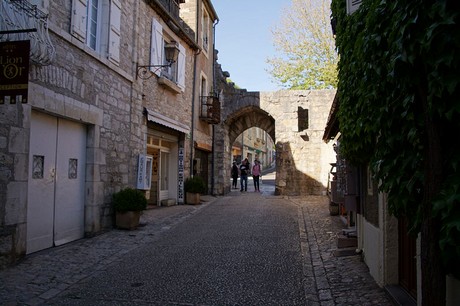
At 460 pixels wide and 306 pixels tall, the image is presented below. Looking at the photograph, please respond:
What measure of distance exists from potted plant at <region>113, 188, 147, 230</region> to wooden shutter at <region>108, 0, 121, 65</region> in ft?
8.74

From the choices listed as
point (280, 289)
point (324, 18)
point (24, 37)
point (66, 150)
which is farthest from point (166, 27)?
point (324, 18)

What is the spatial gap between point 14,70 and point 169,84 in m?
6.78

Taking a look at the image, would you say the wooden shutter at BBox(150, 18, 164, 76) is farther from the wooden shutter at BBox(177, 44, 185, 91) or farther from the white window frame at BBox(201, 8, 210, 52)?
the white window frame at BBox(201, 8, 210, 52)

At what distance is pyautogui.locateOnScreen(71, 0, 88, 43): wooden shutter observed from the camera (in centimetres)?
650

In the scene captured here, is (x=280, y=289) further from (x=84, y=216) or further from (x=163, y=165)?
(x=163, y=165)

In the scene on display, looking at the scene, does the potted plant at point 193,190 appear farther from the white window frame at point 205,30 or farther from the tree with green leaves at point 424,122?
the tree with green leaves at point 424,122

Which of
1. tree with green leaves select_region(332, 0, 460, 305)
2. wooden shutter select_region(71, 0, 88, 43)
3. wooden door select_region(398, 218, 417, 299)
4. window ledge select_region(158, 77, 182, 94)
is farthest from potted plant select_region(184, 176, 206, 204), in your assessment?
tree with green leaves select_region(332, 0, 460, 305)

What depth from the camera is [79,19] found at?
21.9 ft

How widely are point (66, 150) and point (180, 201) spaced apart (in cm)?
596

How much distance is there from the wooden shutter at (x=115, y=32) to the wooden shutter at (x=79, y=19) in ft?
2.93

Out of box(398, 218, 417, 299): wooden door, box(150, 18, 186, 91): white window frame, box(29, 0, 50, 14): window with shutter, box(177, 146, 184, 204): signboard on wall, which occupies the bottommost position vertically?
box(398, 218, 417, 299): wooden door

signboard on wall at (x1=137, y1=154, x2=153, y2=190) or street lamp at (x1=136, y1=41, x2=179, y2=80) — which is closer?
signboard on wall at (x1=137, y1=154, x2=153, y2=190)

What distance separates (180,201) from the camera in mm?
12375

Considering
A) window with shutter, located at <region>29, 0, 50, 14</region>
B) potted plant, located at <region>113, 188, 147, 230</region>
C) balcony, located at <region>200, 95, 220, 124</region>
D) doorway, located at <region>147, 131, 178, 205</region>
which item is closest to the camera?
window with shutter, located at <region>29, 0, 50, 14</region>
